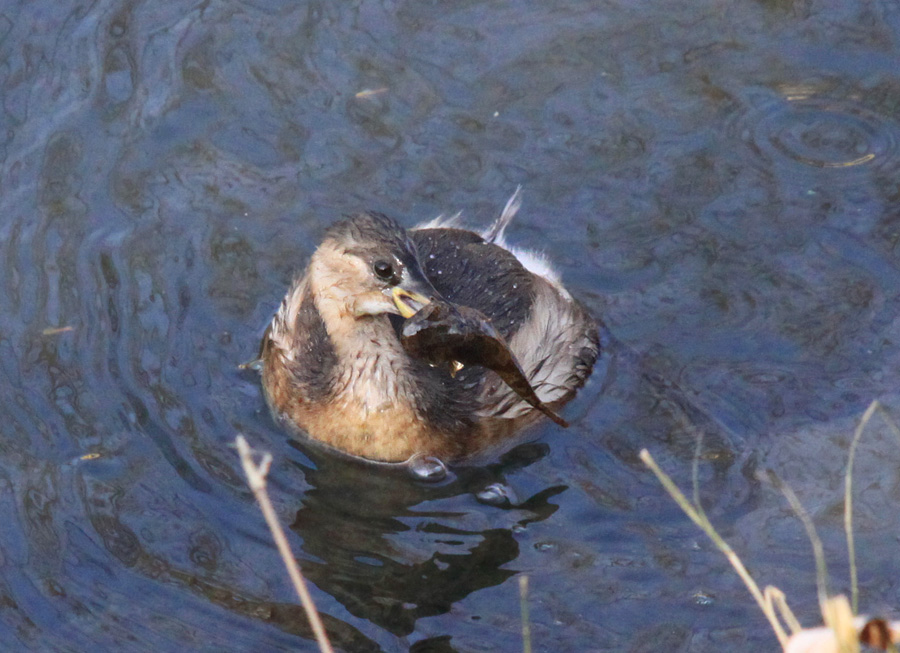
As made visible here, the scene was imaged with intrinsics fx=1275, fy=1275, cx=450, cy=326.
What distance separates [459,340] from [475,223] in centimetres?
204

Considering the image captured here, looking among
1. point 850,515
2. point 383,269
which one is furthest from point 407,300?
point 850,515

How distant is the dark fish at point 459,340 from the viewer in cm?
524

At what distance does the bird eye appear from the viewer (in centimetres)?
551

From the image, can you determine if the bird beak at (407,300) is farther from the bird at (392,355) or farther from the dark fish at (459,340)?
the dark fish at (459,340)

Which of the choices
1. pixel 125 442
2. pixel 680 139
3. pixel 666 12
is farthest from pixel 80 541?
pixel 666 12

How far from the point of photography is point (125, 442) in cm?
576

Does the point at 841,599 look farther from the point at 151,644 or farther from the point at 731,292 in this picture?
the point at 731,292

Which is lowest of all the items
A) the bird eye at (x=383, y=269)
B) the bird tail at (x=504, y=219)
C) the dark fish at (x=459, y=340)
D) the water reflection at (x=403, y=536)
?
the water reflection at (x=403, y=536)

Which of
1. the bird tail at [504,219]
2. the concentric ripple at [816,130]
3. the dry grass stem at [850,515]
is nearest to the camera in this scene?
the dry grass stem at [850,515]

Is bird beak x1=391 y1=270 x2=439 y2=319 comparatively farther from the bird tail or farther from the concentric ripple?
the concentric ripple

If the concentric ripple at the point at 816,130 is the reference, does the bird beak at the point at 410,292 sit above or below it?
above

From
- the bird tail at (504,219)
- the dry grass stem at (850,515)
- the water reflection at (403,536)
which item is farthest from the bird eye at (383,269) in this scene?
the dry grass stem at (850,515)

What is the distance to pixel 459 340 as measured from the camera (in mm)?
5270

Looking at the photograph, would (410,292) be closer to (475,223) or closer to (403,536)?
(403,536)
